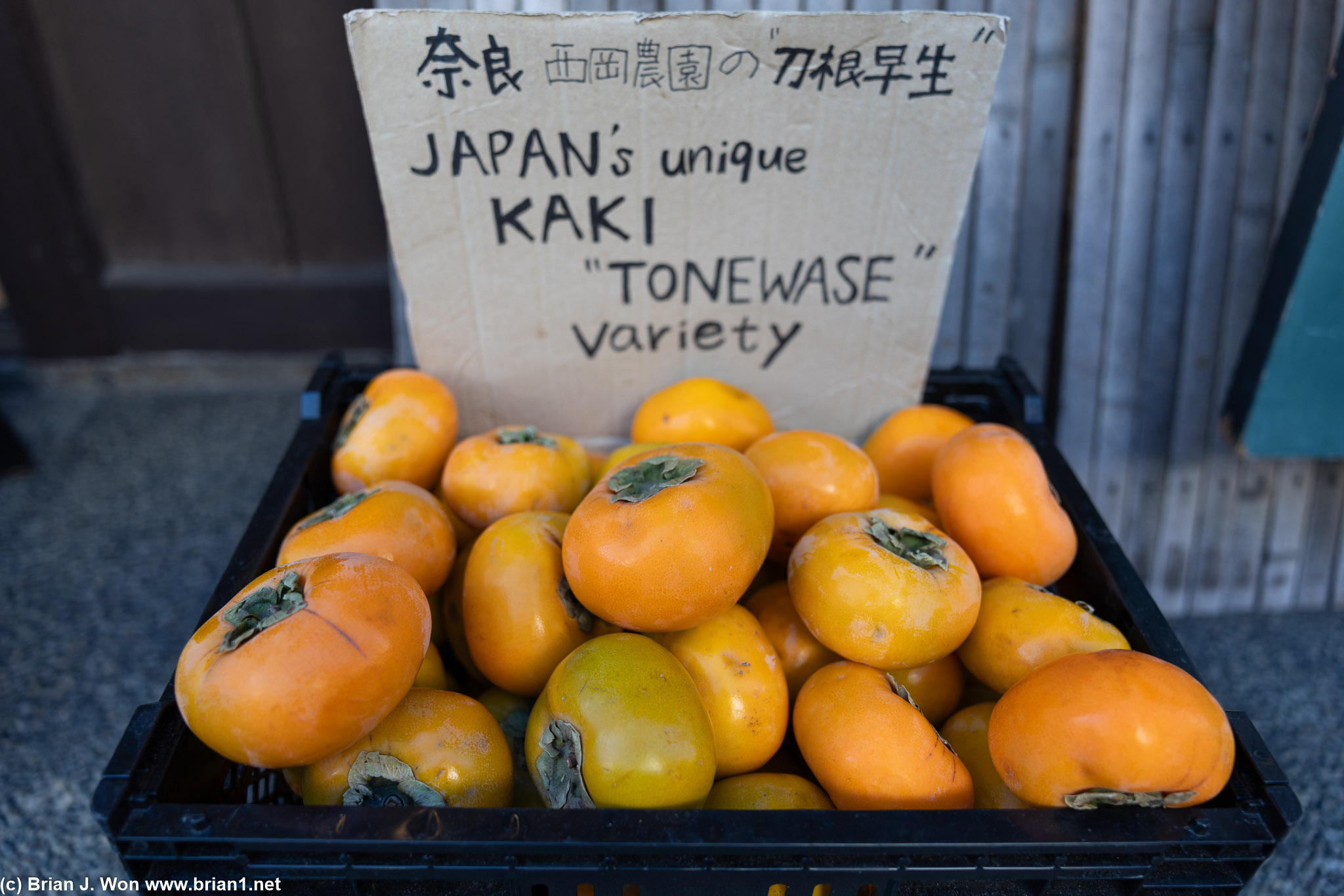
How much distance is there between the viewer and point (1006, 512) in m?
1.22

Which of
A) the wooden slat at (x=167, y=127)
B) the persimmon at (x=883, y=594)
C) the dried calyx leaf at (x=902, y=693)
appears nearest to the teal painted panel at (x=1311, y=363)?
the persimmon at (x=883, y=594)

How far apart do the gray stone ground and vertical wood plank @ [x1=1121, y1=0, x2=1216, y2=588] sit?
1.21 ft

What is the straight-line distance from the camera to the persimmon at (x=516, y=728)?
1058 mm

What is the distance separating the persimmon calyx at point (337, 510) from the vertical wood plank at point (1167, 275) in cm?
202

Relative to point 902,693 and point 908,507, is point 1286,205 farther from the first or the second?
point 902,693

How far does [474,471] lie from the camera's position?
134cm

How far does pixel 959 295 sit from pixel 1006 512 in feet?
4.01

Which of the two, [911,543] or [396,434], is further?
[396,434]

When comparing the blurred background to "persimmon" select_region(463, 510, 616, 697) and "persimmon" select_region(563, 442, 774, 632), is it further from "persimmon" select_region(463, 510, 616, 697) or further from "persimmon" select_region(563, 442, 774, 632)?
"persimmon" select_region(563, 442, 774, 632)

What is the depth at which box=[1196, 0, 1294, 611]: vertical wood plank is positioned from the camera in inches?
79.7

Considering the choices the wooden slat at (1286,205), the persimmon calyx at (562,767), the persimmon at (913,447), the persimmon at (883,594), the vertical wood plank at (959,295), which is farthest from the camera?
the vertical wood plank at (959,295)

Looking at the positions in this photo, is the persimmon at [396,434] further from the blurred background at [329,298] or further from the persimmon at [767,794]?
the blurred background at [329,298]

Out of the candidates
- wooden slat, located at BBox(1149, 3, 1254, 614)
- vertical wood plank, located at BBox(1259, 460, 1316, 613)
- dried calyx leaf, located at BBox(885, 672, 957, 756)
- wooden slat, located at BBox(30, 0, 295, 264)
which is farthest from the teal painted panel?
wooden slat, located at BBox(30, 0, 295, 264)

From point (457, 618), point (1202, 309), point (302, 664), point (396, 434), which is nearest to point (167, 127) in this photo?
point (396, 434)
